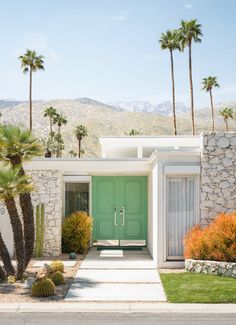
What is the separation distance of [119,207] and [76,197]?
5.74ft

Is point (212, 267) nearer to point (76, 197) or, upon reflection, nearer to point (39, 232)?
point (39, 232)

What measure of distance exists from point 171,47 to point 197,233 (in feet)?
123

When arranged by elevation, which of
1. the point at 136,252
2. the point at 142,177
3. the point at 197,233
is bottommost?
the point at 136,252

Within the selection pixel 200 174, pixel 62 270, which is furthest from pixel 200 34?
pixel 62 270

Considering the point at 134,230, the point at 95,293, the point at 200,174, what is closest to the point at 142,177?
the point at 134,230

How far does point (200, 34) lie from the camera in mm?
46062

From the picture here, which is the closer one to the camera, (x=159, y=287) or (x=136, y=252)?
(x=159, y=287)

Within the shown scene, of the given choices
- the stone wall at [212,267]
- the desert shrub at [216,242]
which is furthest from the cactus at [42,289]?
the desert shrub at [216,242]

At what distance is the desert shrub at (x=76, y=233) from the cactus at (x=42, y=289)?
6.41 meters

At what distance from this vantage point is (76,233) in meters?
18.2

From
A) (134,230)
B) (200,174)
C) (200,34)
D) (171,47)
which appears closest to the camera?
(200,174)
